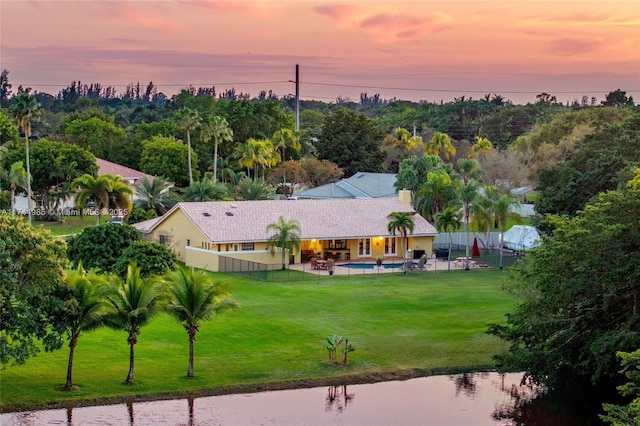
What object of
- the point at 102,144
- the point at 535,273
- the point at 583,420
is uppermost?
the point at 102,144

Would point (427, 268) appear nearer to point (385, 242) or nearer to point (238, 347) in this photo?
point (385, 242)

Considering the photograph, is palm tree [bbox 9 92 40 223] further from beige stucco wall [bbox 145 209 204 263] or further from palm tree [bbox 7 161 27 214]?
beige stucco wall [bbox 145 209 204 263]

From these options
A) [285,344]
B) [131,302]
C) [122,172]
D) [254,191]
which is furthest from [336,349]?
[122,172]

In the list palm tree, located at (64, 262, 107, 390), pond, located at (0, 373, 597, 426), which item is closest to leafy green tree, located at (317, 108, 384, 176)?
pond, located at (0, 373, 597, 426)

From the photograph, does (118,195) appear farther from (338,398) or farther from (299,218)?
(338,398)

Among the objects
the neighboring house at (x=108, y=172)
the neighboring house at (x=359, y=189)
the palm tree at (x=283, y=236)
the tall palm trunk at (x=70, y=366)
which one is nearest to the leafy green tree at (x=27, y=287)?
the tall palm trunk at (x=70, y=366)

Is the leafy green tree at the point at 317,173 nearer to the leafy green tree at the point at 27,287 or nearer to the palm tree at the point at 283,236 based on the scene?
the palm tree at the point at 283,236

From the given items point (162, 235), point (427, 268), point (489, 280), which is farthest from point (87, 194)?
point (489, 280)
